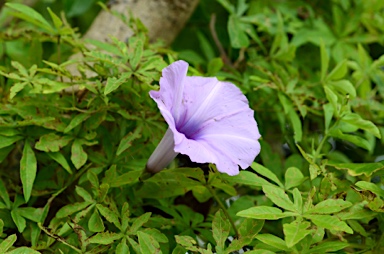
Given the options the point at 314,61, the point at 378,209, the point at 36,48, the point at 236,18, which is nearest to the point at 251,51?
the point at 236,18

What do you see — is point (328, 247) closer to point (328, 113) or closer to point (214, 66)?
point (328, 113)

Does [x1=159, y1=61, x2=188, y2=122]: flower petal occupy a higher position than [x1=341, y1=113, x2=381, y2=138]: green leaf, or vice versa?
[x1=159, y1=61, x2=188, y2=122]: flower petal

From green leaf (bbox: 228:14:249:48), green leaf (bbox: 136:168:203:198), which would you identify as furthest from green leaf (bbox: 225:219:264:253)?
green leaf (bbox: 228:14:249:48)

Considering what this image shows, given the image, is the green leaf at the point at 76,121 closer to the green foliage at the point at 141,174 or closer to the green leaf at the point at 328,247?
the green foliage at the point at 141,174

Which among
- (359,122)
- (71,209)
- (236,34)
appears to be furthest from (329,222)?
(236,34)

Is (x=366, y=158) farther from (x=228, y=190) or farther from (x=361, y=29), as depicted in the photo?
(x=228, y=190)

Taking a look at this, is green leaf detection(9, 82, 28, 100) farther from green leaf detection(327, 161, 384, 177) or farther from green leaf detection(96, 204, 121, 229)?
green leaf detection(327, 161, 384, 177)
